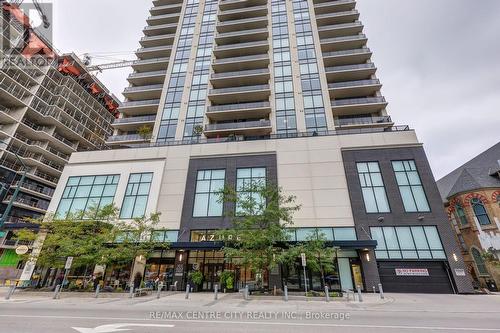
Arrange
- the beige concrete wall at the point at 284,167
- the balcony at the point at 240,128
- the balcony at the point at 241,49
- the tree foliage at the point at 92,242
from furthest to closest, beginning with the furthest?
1. the balcony at the point at 241,49
2. the balcony at the point at 240,128
3. the beige concrete wall at the point at 284,167
4. the tree foliage at the point at 92,242

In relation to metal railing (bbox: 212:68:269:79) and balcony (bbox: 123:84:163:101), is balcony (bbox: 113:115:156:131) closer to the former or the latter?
balcony (bbox: 123:84:163:101)

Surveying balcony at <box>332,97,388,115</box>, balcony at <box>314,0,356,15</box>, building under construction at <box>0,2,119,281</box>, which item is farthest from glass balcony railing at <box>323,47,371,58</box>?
building under construction at <box>0,2,119,281</box>

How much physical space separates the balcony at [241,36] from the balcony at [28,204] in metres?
45.8

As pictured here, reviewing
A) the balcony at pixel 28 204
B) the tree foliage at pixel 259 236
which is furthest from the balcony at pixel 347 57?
the balcony at pixel 28 204

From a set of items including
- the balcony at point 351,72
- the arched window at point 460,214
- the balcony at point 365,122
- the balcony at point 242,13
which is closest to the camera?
the arched window at point 460,214

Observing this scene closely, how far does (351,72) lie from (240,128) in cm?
1972

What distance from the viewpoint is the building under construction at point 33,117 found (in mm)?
42719

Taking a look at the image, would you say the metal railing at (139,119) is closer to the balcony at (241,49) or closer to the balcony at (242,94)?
the balcony at (242,94)

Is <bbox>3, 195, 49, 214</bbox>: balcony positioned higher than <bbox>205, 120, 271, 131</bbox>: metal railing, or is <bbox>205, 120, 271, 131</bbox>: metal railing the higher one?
<bbox>205, 120, 271, 131</bbox>: metal railing

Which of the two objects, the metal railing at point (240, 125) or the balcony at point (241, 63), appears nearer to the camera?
the metal railing at point (240, 125)

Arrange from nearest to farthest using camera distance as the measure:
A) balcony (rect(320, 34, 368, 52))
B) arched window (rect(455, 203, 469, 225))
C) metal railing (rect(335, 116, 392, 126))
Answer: arched window (rect(455, 203, 469, 225)) → metal railing (rect(335, 116, 392, 126)) → balcony (rect(320, 34, 368, 52))

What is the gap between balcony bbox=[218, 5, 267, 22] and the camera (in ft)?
154

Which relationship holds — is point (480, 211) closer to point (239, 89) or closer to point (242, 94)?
point (242, 94)

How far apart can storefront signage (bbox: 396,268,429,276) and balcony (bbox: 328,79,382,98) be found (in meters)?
25.4
